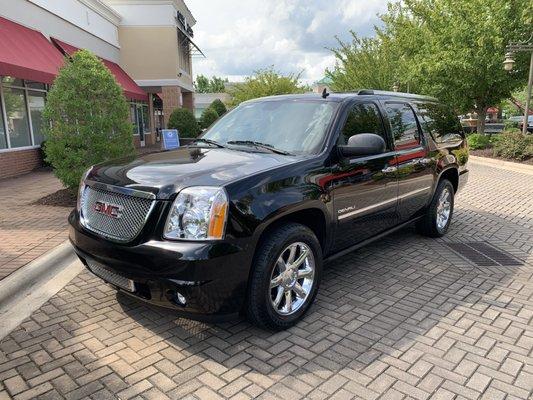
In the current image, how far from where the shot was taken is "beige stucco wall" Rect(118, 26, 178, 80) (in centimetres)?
2345

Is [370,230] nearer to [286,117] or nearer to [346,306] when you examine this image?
[346,306]

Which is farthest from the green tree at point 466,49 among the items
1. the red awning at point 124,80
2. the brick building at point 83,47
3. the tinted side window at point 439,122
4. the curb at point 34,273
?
the curb at point 34,273

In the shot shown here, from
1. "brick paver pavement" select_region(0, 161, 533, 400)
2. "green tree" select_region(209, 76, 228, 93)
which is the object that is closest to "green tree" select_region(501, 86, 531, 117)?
"brick paver pavement" select_region(0, 161, 533, 400)

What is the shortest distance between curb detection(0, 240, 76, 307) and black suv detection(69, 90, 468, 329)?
1018 mm

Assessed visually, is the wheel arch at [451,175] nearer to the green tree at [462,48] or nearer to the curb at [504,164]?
the curb at [504,164]

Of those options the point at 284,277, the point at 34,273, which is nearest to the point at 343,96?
the point at 284,277

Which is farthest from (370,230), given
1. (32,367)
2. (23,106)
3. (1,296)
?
(23,106)

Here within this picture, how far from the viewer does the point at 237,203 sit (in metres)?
2.98

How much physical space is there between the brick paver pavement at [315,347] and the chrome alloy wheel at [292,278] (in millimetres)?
215

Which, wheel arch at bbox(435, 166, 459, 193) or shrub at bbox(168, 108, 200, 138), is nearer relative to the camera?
wheel arch at bbox(435, 166, 459, 193)

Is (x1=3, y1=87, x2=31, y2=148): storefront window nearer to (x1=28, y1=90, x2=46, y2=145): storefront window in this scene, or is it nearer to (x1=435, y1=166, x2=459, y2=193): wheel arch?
(x1=28, y1=90, x2=46, y2=145): storefront window

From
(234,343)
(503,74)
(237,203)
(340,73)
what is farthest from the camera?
(340,73)

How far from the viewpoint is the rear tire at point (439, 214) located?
5758 mm

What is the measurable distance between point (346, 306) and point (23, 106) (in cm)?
1234
